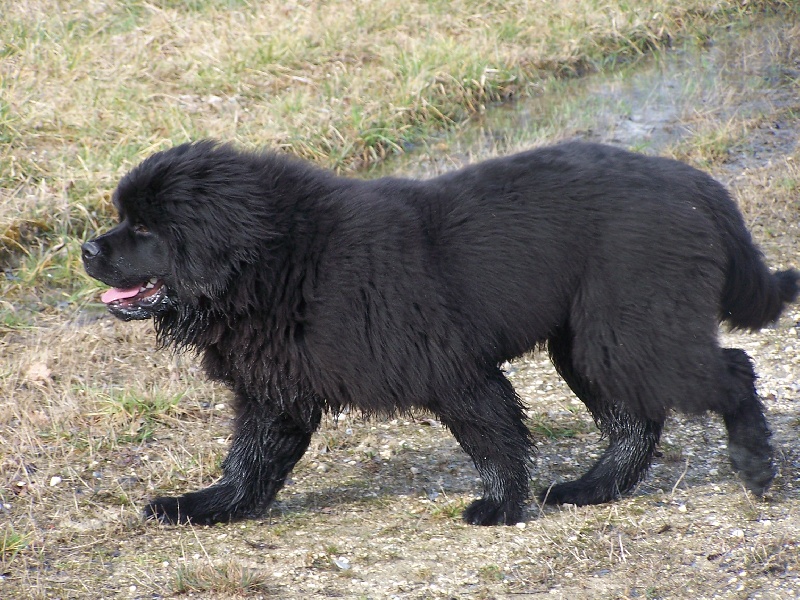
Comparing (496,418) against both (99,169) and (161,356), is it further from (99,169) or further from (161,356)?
(99,169)

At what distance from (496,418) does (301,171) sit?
1.32 m

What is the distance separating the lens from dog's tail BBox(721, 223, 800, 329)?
13.5 feet

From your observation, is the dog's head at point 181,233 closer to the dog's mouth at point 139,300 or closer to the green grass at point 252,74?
the dog's mouth at point 139,300

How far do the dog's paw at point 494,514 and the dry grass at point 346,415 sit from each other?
49 millimetres

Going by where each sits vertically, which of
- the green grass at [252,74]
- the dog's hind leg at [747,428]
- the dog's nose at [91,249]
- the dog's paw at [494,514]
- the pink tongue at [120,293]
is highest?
the green grass at [252,74]

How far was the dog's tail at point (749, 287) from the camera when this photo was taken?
411cm

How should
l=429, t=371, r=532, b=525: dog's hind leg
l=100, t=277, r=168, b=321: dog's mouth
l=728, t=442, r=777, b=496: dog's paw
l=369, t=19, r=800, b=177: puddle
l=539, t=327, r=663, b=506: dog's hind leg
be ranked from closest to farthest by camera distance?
l=100, t=277, r=168, b=321: dog's mouth, l=429, t=371, r=532, b=525: dog's hind leg, l=728, t=442, r=777, b=496: dog's paw, l=539, t=327, r=663, b=506: dog's hind leg, l=369, t=19, r=800, b=177: puddle

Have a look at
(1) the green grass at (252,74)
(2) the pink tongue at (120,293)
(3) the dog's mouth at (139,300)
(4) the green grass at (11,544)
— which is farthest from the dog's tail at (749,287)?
(1) the green grass at (252,74)

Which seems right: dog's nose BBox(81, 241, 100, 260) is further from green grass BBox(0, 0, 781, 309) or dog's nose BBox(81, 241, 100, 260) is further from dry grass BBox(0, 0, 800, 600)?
green grass BBox(0, 0, 781, 309)

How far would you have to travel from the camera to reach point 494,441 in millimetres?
4004

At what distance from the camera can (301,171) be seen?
3.99 meters

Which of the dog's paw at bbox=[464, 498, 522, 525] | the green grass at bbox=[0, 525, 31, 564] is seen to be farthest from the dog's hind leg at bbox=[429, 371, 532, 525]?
the green grass at bbox=[0, 525, 31, 564]

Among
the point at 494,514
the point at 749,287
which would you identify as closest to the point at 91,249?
the point at 494,514

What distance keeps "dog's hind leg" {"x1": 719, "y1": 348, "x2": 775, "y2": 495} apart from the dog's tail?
25 centimetres
